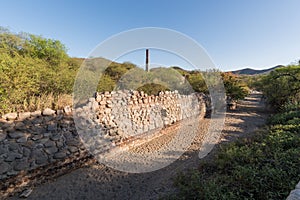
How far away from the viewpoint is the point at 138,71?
9.78 metres

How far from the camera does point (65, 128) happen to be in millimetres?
3867

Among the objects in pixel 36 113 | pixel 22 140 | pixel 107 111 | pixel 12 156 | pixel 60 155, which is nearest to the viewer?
pixel 12 156

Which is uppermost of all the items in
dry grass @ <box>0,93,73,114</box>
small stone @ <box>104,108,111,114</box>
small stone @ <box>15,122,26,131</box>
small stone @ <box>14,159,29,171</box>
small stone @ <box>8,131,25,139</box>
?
dry grass @ <box>0,93,73,114</box>

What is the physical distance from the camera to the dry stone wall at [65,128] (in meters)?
3.03

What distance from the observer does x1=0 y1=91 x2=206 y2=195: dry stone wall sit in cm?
303

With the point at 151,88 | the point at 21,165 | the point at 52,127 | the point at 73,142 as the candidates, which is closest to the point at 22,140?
the point at 21,165

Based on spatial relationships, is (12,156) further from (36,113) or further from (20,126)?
(36,113)

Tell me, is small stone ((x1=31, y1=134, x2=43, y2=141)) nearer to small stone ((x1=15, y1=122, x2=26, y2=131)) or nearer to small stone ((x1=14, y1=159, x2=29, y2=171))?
small stone ((x1=15, y1=122, x2=26, y2=131))

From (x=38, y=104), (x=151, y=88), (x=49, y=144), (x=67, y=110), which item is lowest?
(x=49, y=144)

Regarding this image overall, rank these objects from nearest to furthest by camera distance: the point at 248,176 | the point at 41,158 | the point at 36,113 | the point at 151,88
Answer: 1. the point at 248,176
2. the point at 41,158
3. the point at 36,113
4. the point at 151,88

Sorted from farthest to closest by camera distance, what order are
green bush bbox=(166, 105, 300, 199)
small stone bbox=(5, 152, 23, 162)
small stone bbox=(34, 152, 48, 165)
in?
small stone bbox=(34, 152, 48, 165) < small stone bbox=(5, 152, 23, 162) < green bush bbox=(166, 105, 300, 199)

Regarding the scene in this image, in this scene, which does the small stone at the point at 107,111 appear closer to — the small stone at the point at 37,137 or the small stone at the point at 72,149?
the small stone at the point at 72,149

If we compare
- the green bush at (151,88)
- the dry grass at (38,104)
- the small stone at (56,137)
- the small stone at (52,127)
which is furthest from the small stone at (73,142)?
the green bush at (151,88)

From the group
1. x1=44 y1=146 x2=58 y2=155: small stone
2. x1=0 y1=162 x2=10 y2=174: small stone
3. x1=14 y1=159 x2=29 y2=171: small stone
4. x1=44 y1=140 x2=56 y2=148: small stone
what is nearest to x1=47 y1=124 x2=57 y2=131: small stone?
x1=44 y1=140 x2=56 y2=148: small stone
